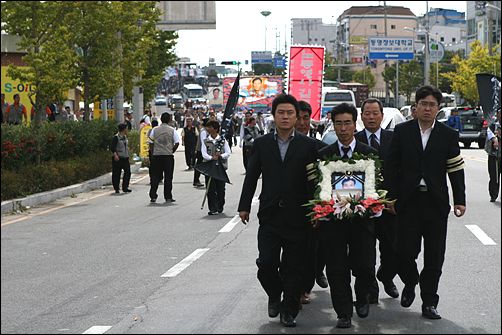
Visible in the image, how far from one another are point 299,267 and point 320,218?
1.93ft

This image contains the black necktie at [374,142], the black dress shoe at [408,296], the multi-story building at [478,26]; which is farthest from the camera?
the multi-story building at [478,26]

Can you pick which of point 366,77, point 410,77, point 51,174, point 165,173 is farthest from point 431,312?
point 366,77

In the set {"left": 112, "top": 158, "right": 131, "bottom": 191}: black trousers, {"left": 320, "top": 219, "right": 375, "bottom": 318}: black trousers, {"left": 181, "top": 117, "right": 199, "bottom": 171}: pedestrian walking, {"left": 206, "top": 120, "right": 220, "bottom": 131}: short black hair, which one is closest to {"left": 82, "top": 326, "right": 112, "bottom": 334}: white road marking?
{"left": 320, "top": 219, "right": 375, "bottom": 318}: black trousers

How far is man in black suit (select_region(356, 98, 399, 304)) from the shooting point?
8.83 metres

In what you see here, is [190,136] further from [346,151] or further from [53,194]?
[346,151]

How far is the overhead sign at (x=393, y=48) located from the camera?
6900cm

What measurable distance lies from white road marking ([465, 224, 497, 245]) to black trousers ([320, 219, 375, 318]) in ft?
18.3

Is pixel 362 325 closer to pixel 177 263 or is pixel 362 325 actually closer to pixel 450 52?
pixel 177 263

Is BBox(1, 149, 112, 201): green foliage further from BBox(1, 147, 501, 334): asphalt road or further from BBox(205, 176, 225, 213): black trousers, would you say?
BBox(205, 176, 225, 213): black trousers

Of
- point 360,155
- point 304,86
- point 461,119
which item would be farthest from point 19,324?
point 461,119

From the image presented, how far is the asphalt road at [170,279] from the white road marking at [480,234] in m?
0.04

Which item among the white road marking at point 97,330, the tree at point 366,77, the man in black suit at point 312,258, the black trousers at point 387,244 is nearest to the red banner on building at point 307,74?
the man in black suit at point 312,258

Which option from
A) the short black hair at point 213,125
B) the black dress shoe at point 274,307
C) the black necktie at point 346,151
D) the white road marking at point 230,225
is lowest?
the white road marking at point 230,225

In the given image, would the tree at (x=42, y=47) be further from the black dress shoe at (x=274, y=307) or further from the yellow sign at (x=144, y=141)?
the black dress shoe at (x=274, y=307)
